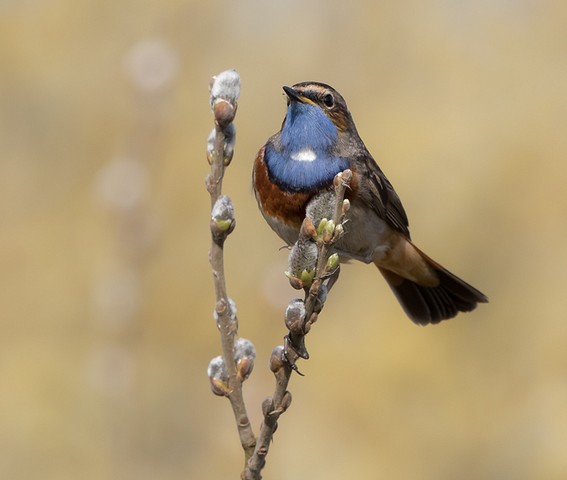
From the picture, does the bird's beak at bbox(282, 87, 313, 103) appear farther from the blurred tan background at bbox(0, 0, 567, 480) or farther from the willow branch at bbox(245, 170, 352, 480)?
the willow branch at bbox(245, 170, 352, 480)

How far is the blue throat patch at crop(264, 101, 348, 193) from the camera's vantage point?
3455 mm

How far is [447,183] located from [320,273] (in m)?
5.52

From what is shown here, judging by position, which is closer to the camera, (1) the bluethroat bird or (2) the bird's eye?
(1) the bluethroat bird

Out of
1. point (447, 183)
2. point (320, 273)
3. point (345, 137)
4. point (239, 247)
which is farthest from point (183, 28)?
point (320, 273)

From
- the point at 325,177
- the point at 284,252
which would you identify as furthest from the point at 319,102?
the point at 284,252

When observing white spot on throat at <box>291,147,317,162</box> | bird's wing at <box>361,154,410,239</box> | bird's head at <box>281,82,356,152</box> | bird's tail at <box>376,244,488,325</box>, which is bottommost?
bird's tail at <box>376,244,488,325</box>

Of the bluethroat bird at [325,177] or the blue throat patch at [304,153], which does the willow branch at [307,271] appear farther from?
the blue throat patch at [304,153]

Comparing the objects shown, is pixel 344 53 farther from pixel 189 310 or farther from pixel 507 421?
pixel 507 421

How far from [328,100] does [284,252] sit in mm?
2840

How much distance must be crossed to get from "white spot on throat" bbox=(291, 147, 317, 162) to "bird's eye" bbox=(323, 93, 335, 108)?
28 cm

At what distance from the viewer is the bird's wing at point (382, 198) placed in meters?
3.87

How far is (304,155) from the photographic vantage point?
11.5 feet

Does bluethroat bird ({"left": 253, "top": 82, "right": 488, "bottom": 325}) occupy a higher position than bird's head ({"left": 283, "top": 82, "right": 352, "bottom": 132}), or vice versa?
bird's head ({"left": 283, "top": 82, "right": 352, "bottom": 132})

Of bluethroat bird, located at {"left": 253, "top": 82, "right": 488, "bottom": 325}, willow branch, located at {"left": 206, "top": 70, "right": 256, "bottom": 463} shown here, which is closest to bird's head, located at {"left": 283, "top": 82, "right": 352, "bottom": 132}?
bluethroat bird, located at {"left": 253, "top": 82, "right": 488, "bottom": 325}
